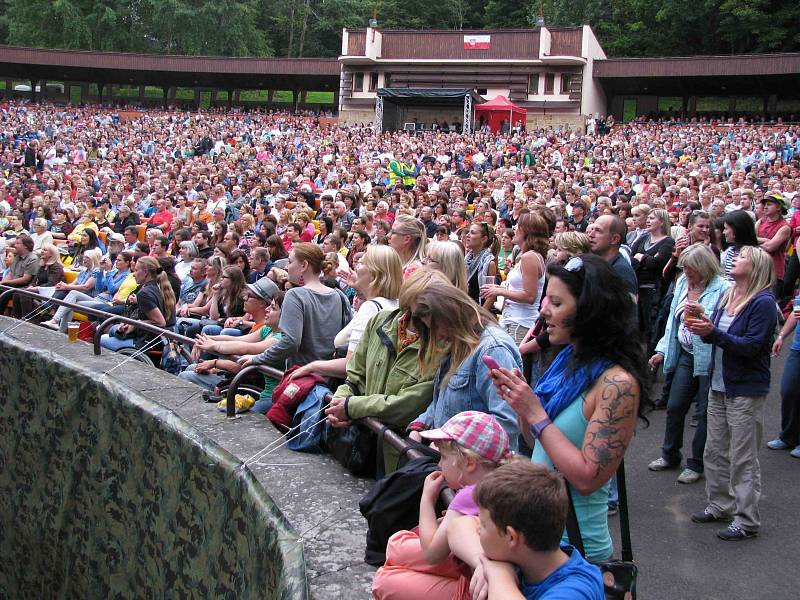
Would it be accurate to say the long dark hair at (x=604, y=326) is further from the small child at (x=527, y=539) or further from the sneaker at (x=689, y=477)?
the sneaker at (x=689, y=477)

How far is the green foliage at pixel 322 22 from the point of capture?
48719 millimetres

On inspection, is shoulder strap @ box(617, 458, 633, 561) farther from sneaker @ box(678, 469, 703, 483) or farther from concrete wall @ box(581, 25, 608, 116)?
concrete wall @ box(581, 25, 608, 116)

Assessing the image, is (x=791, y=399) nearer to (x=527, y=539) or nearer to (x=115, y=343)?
(x=527, y=539)

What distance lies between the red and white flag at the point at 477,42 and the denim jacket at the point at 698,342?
36.8 meters

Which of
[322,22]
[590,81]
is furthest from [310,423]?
[322,22]

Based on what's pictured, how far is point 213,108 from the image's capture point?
4653cm

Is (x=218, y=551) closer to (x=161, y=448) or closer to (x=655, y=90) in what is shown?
(x=161, y=448)

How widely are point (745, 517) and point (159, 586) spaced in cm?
357

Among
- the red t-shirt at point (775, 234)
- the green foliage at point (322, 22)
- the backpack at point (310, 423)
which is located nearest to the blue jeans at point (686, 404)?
the backpack at point (310, 423)

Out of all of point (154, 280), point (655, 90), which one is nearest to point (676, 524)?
point (154, 280)

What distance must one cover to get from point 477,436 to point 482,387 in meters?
0.69

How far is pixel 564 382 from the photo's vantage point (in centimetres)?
281

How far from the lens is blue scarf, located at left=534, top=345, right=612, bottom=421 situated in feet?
8.91

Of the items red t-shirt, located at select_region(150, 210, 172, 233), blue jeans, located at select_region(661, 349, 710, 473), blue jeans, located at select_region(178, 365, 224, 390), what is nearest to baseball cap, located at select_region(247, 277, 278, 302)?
blue jeans, located at select_region(178, 365, 224, 390)
